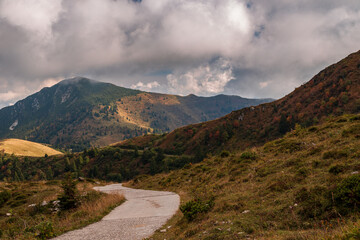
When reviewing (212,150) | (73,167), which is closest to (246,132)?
(212,150)

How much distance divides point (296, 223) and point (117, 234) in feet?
27.8

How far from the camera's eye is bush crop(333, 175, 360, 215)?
7.15 m

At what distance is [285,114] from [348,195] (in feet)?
351

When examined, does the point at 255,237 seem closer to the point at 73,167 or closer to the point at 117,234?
the point at 117,234

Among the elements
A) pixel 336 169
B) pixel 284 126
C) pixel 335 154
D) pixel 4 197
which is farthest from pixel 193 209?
pixel 284 126

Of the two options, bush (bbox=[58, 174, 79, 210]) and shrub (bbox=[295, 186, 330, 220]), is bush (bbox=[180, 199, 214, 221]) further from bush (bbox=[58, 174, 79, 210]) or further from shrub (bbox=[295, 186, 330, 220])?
bush (bbox=[58, 174, 79, 210])

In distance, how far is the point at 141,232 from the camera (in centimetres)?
1035

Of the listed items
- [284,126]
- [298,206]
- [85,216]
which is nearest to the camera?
[298,206]

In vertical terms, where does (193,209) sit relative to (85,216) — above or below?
above

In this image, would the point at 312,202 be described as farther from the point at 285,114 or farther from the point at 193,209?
the point at 285,114

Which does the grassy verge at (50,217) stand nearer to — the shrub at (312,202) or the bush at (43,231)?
the bush at (43,231)

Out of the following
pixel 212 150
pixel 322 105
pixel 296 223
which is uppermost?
pixel 322 105

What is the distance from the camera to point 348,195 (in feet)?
24.3

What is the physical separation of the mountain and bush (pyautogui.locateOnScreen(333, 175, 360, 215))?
261 feet
